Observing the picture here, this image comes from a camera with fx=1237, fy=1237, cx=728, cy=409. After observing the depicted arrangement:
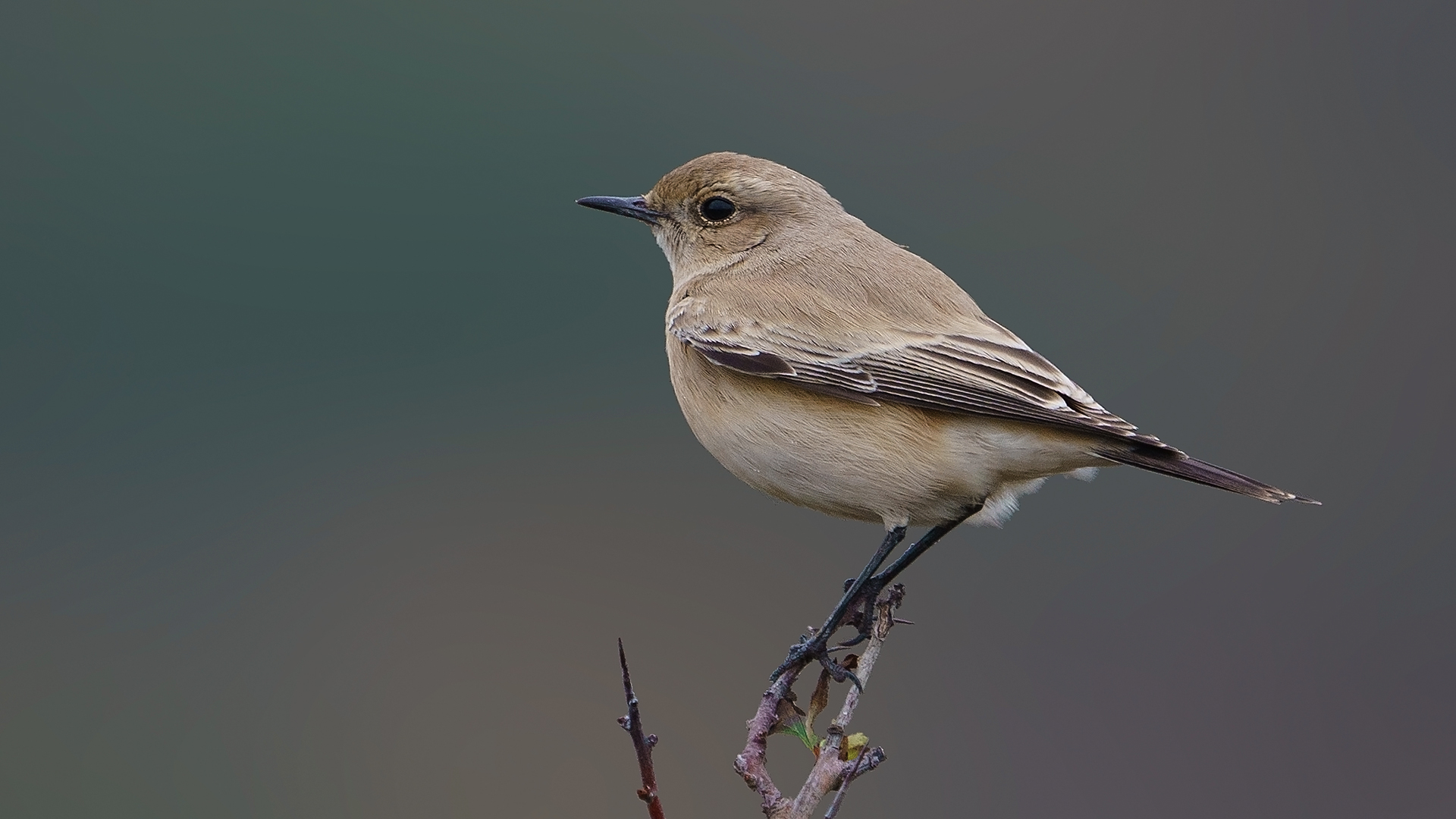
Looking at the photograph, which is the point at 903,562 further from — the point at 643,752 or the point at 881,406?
the point at 643,752

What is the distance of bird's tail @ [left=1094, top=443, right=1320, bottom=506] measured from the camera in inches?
159

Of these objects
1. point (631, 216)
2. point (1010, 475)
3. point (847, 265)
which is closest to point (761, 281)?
point (847, 265)

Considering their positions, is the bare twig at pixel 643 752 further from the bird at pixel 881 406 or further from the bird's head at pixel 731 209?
the bird's head at pixel 731 209

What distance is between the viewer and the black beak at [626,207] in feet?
19.3

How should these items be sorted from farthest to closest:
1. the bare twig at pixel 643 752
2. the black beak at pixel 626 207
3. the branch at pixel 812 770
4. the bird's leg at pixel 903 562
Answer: the black beak at pixel 626 207 → the bird's leg at pixel 903 562 → the branch at pixel 812 770 → the bare twig at pixel 643 752

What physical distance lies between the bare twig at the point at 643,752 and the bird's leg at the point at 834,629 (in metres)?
1.32

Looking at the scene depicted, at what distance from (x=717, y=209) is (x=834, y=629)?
2181 mm

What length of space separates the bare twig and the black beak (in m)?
3.38

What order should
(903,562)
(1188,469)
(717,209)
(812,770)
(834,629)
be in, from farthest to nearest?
(717,209)
(903,562)
(834,629)
(1188,469)
(812,770)

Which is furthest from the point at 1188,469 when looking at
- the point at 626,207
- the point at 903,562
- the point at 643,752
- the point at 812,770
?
the point at 626,207

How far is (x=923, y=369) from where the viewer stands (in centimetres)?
466

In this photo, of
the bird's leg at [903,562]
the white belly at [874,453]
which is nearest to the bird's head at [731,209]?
the white belly at [874,453]

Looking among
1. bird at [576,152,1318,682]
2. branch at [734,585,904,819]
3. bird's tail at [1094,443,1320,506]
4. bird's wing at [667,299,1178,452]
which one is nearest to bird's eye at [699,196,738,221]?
bird at [576,152,1318,682]

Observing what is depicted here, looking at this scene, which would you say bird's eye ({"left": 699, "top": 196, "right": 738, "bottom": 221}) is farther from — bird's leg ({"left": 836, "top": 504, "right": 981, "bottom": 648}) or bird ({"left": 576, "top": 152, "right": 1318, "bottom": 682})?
bird's leg ({"left": 836, "top": 504, "right": 981, "bottom": 648})
